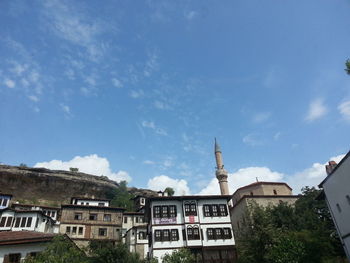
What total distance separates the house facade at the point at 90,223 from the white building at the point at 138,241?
1898 mm

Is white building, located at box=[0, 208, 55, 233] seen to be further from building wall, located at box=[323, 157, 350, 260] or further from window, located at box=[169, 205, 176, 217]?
building wall, located at box=[323, 157, 350, 260]

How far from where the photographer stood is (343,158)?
19688 mm

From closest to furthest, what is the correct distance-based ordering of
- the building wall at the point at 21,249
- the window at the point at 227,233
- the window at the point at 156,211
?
1. the building wall at the point at 21,249
2. the window at the point at 227,233
3. the window at the point at 156,211

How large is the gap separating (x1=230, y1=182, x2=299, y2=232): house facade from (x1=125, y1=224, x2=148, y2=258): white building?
13991 millimetres

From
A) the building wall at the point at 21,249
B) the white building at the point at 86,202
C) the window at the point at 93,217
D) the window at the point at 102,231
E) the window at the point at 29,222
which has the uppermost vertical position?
the white building at the point at 86,202

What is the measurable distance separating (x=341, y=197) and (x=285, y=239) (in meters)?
6.18

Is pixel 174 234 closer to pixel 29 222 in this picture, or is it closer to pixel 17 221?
pixel 29 222

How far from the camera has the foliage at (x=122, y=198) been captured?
56.7 m

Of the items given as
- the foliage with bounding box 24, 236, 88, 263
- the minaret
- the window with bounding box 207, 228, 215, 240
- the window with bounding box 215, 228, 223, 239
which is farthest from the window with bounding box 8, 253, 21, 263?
the minaret

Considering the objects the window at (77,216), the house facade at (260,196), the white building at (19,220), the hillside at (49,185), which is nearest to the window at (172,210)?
the house facade at (260,196)

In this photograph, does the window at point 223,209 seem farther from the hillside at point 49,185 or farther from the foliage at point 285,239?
the hillside at point 49,185

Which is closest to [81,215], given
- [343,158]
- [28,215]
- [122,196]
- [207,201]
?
[28,215]

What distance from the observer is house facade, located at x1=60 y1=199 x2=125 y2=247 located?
3994 cm

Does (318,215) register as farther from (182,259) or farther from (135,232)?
(135,232)
